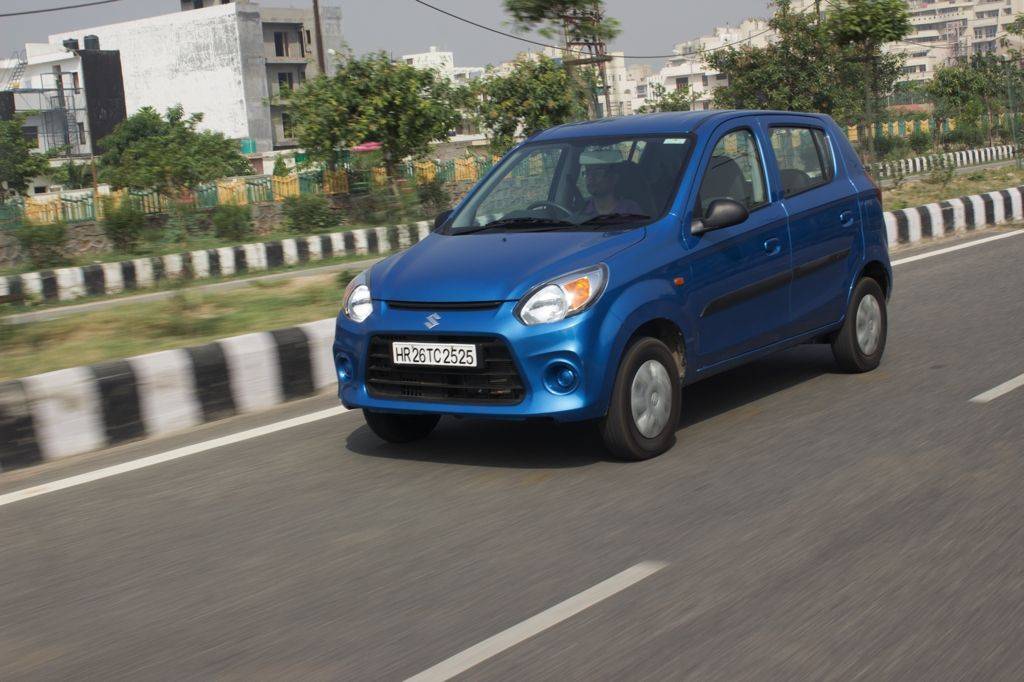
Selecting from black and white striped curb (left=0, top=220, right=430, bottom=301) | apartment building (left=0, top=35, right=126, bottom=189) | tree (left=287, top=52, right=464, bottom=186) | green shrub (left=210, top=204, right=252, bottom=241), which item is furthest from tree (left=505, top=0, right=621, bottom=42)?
apartment building (left=0, top=35, right=126, bottom=189)

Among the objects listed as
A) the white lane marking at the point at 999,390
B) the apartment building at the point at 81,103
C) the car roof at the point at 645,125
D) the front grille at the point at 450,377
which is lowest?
the white lane marking at the point at 999,390

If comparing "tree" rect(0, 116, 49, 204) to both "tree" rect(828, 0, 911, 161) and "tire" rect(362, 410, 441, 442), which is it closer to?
"tree" rect(828, 0, 911, 161)

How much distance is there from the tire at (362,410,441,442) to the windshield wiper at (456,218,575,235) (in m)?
1.00

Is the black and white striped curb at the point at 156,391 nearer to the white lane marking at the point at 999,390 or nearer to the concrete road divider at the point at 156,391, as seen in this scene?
the concrete road divider at the point at 156,391

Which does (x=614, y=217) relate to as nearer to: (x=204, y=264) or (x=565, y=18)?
(x=565, y=18)

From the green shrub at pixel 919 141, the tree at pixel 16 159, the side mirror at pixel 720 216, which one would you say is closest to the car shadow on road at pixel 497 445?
the side mirror at pixel 720 216

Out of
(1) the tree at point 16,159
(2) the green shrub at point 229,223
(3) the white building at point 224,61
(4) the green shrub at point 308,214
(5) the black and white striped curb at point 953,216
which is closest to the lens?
(5) the black and white striped curb at point 953,216

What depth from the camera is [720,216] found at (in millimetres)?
6453

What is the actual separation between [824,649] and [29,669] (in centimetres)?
237

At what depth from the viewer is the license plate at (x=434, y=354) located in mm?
5859

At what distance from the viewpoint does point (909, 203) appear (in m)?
20.0

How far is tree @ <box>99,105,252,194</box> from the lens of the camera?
3584 cm

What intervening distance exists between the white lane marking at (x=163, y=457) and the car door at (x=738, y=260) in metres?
2.45

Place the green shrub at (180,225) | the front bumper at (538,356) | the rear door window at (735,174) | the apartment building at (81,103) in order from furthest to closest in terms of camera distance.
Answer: the apartment building at (81,103), the green shrub at (180,225), the rear door window at (735,174), the front bumper at (538,356)
